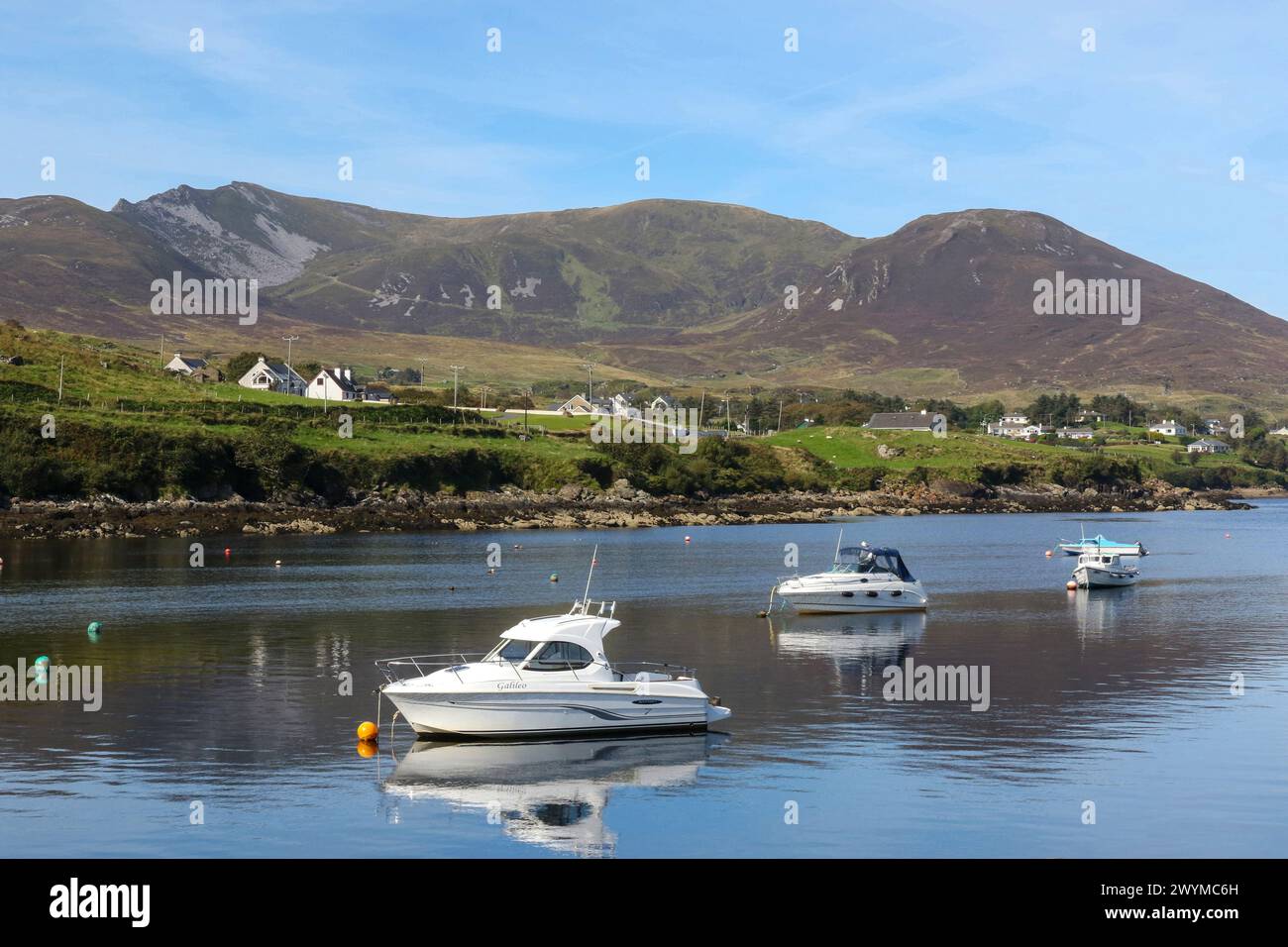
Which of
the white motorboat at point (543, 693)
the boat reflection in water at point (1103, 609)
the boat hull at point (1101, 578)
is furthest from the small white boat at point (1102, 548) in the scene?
the white motorboat at point (543, 693)

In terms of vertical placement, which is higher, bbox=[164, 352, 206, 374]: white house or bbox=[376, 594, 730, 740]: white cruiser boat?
bbox=[164, 352, 206, 374]: white house

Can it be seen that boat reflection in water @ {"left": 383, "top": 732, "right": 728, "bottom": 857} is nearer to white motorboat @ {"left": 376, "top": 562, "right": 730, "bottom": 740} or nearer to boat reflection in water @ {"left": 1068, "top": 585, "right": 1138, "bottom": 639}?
white motorboat @ {"left": 376, "top": 562, "right": 730, "bottom": 740}

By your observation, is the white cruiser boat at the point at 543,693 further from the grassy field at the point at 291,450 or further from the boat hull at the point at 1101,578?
the grassy field at the point at 291,450

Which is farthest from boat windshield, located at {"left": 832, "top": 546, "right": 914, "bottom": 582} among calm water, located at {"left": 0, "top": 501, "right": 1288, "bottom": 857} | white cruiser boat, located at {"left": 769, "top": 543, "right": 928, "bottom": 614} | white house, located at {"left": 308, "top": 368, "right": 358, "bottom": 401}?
white house, located at {"left": 308, "top": 368, "right": 358, "bottom": 401}

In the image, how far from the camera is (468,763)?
3147 centimetres

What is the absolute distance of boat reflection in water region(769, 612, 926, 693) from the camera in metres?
48.8

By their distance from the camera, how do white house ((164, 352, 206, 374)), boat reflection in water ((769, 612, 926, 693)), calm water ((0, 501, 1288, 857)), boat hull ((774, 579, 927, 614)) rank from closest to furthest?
calm water ((0, 501, 1288, 857)) < boat reflection in water ((769, 612, 926, 693)) < boat hull ((774, 579, 927, 614)) < white house ((164, 352, 206, 374))

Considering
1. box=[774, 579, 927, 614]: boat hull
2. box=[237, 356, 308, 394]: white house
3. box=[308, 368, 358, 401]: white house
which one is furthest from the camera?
box=[308, 368, 358, 401]: white house

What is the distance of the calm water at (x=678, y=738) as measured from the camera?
25656 mm

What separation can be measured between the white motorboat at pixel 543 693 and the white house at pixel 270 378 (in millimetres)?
155919

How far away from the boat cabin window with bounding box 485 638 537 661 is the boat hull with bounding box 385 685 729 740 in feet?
3.80

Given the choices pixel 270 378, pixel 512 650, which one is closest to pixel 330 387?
pixel 270 378
